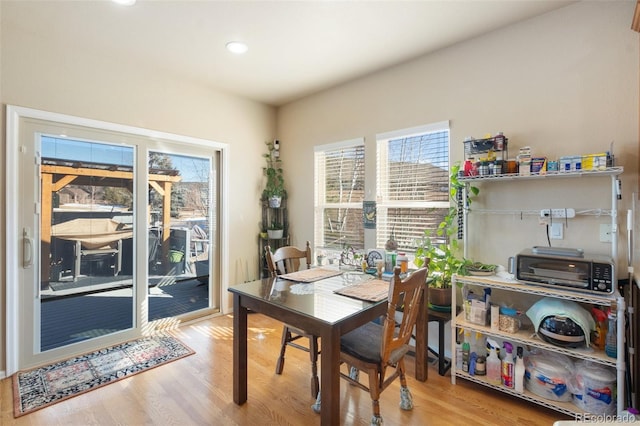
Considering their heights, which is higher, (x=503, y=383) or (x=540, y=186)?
(x=540, y=186)

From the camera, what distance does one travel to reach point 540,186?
2.22 metres

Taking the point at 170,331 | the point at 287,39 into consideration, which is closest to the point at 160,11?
the point at 287,39

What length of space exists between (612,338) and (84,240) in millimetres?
4005

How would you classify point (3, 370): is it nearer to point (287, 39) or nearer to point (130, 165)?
point (130, 165)

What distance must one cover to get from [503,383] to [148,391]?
2.49 meters

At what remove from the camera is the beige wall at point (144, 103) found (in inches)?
93.8

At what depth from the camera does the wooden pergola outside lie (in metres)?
2.55

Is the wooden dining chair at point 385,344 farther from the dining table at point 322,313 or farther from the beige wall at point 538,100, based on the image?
the beige wall at point 538,100

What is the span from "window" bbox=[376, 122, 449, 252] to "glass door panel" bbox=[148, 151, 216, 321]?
6.77ft

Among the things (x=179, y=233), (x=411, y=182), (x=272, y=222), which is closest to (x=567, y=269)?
(x=411, y=182)

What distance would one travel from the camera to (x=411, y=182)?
2.96m

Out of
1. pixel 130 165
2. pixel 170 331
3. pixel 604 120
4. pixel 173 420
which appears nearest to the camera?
pixel 173 420

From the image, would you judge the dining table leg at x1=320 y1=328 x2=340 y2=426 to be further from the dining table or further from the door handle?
the door handle

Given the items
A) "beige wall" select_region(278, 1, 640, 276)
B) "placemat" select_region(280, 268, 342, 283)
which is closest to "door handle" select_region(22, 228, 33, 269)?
"placemat" select_region(280, 268, 342, 283)
